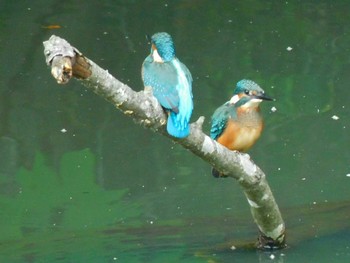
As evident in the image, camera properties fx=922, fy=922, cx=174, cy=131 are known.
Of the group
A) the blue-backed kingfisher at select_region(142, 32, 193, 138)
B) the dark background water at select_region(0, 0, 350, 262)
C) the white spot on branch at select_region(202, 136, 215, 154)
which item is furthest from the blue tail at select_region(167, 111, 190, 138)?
the dark background water at select_region(0, 0, 350, 262)

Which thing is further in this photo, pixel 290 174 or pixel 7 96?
pixel 7 96

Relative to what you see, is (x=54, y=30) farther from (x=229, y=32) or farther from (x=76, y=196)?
(x=76, y=196)

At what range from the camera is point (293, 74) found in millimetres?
6320

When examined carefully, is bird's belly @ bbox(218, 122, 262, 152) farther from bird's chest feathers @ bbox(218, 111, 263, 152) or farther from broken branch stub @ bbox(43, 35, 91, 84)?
broken branch stub @ bbox(43, 35, 91, 84)

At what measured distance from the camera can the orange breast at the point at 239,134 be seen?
13.2ft

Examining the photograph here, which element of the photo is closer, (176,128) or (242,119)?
(176,128)

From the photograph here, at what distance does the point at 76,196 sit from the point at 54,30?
251 centimetres

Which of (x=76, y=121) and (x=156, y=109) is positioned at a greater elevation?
(x=76, y=121)

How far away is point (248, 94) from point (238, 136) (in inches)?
7.5

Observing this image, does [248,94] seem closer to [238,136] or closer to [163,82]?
[238,136]

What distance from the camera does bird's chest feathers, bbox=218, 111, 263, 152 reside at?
159 inches

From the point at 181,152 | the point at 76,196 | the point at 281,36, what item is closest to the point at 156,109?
the point at 76,196

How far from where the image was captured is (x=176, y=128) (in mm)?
3238

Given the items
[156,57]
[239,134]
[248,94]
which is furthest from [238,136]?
[156,57]
